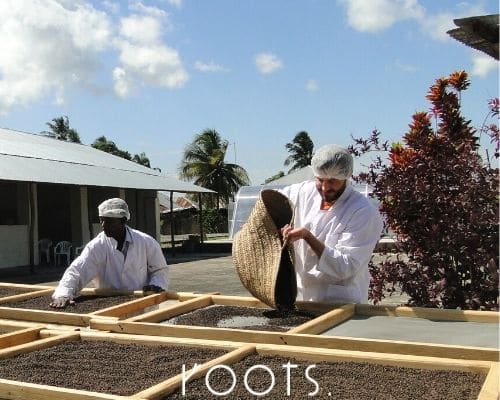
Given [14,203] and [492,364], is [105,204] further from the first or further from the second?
[14,203]

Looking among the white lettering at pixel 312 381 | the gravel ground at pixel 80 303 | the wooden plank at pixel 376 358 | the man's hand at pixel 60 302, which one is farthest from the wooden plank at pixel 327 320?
the man's hand at pixel 60 302

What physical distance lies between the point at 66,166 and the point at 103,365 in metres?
15.8

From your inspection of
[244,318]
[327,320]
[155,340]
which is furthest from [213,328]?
[327,320]

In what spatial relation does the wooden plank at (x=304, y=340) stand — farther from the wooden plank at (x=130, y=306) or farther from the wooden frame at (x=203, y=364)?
the wooden plank at (x=130, y=306)

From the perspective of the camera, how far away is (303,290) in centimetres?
302

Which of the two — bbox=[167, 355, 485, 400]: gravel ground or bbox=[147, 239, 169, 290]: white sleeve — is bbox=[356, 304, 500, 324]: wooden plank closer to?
bbox=[167, 355, 485, 400]: gravel ground

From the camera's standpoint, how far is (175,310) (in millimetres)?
2887

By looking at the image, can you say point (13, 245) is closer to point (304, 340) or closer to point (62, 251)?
point (62, 251)

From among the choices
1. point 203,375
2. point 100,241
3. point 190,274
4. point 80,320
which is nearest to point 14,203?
point 190,274

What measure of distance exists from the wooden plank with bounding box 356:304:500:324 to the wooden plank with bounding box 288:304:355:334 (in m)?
0.08

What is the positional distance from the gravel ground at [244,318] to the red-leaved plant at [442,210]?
155 cm

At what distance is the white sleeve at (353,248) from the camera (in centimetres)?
279

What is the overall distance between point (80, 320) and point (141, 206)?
19.7 meters

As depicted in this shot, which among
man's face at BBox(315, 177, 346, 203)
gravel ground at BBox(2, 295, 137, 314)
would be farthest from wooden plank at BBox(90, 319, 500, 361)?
man's face at BBox(315, 177, 346, 203)
